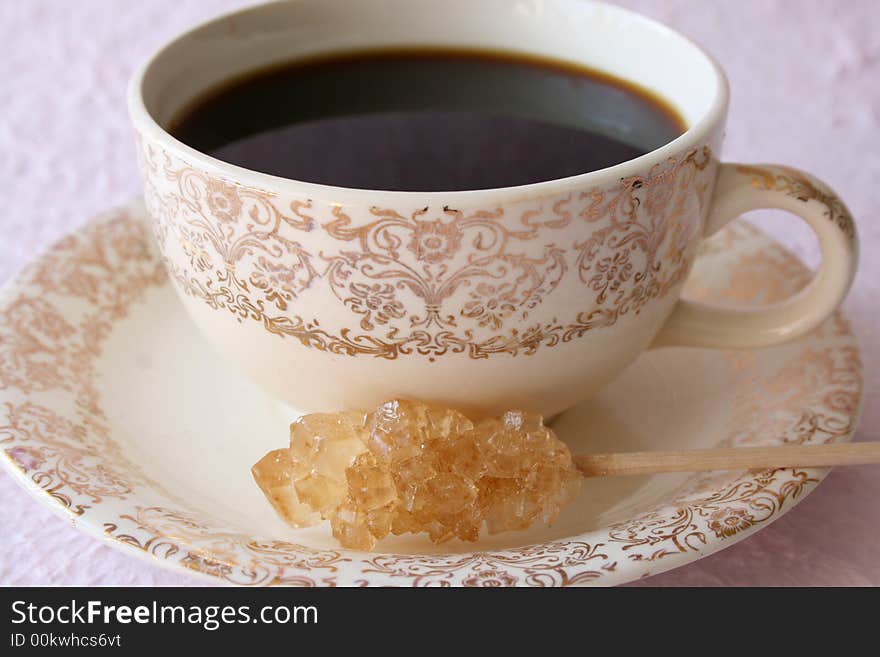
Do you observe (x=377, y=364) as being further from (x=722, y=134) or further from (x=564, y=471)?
(x=722, y=134)

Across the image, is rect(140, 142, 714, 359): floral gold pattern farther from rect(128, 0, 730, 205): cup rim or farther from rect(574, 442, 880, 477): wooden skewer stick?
rect(574, 442, 880, 477): wooden skewer stick

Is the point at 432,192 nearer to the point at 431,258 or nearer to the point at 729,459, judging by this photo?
the point at 431,258

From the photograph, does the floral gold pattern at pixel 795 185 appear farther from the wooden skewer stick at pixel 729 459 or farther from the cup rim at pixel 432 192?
the wooden skewer stick at pixel 729 459

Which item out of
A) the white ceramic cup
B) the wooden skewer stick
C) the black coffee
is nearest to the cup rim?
the white ceramic cup

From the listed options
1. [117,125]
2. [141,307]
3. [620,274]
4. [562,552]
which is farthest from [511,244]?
[117,125]

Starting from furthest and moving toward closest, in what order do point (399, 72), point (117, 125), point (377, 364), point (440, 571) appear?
point (117, 125) → point (399, 72) → point (377, 364) → point (440, 571)

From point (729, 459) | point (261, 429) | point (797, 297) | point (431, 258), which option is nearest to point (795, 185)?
point (797, 297)
